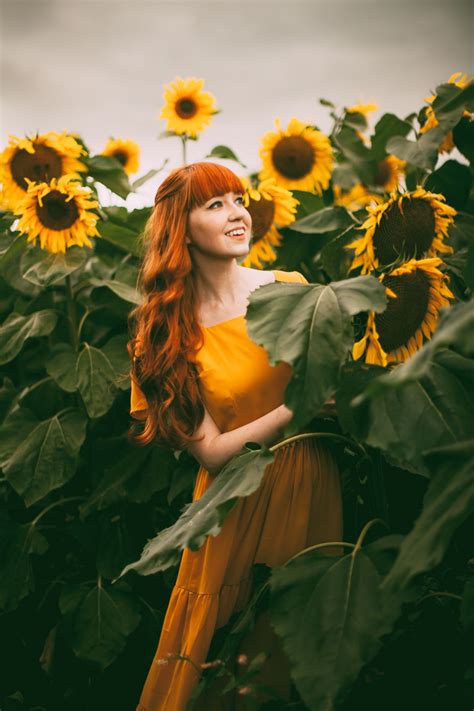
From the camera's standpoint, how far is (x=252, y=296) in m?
1.34

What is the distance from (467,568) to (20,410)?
1474 millimetres

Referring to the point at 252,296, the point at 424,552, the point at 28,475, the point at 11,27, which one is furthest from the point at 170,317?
the point at 11,27

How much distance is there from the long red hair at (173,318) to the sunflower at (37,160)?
709 millimetres

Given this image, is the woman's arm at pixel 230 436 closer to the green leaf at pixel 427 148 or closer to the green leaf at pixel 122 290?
the green leaf at pixel 122 290

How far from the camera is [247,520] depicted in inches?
69.2

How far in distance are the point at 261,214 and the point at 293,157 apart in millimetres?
532

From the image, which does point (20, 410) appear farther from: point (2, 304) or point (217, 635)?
point (217, 635)

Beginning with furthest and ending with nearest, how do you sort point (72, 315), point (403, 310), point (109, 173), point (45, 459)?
point (109, 173)
point (72, 315)
point (45, 459)
point (403, 310)

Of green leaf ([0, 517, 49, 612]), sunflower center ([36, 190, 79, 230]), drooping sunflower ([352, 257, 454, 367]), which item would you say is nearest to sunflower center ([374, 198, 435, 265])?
drooping sunflower ([352, 257, 454, 367])

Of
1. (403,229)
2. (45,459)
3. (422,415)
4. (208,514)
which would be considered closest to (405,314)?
(403,229)

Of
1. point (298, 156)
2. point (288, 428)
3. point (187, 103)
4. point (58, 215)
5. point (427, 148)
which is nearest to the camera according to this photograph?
point (288, 428)

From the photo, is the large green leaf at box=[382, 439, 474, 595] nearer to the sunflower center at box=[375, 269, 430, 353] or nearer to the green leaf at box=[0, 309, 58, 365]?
the sunflower center at box=[375, 269, 430, 353]

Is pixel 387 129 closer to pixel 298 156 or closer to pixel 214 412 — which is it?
pixel 298 156

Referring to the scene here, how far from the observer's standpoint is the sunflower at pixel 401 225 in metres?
1.59
